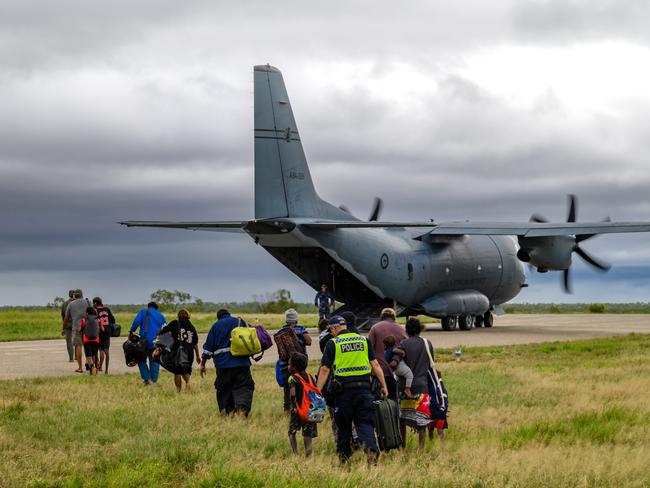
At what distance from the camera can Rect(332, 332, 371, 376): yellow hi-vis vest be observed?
1184 centimetres

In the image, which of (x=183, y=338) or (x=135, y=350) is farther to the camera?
(x=135, y=350)

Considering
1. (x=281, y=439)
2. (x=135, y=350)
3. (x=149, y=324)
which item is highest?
(x=149, y=324)

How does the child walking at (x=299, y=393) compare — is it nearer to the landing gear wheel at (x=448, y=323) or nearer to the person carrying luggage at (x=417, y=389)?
the person carrying luggage at (x=417, y=389)

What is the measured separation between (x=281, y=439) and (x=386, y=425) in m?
2.36

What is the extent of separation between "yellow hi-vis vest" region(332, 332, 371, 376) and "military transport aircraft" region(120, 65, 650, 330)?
20.8m

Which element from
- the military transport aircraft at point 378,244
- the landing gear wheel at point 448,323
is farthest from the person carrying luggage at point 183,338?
the landing gear wheel at point 448,323

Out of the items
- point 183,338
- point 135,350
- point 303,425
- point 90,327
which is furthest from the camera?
point 90,327

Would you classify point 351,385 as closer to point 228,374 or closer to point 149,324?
point 228,374

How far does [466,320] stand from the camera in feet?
143

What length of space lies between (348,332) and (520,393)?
822 centimetres

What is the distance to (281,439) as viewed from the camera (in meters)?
13.8

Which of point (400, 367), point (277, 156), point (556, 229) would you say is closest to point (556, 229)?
point (556, 229)

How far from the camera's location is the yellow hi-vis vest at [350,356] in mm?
11836

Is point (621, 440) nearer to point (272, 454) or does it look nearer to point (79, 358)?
point (272, 454)
